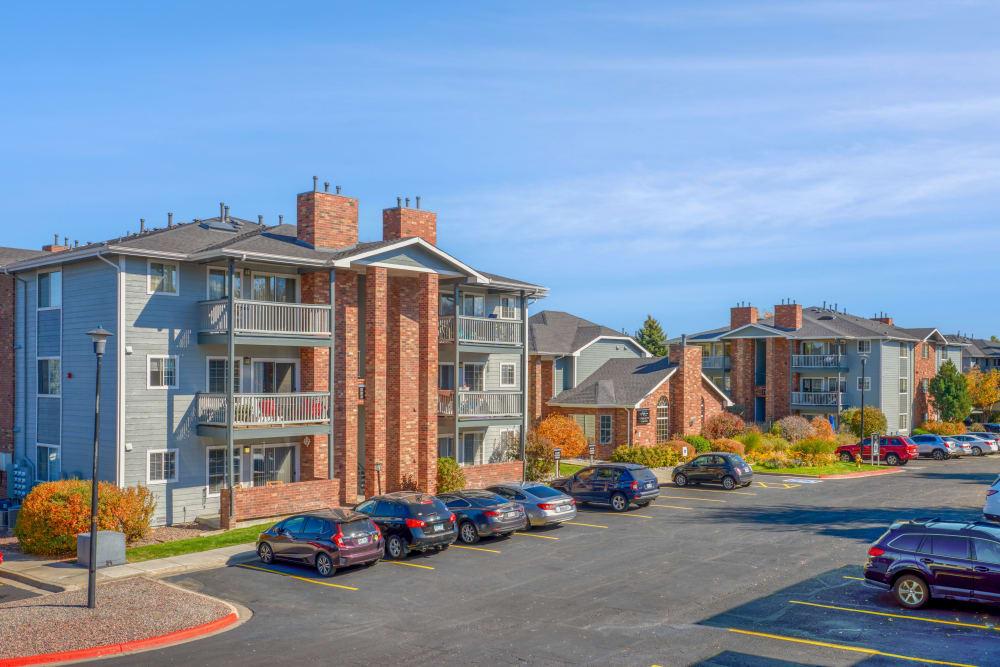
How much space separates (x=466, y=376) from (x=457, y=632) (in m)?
23.8

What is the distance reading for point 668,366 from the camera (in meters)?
48.1

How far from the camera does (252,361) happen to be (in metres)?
30.1

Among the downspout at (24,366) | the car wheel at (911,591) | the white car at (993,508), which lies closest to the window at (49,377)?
the downspout at (24,366)

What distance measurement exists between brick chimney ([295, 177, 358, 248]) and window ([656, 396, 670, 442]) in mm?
21936

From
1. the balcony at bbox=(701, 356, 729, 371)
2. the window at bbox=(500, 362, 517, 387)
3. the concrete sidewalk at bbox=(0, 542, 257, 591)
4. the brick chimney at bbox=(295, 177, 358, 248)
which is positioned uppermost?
the brick chimney at bbox=(295, 177, 358, 248)

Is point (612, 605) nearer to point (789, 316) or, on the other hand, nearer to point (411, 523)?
point (411, 523)

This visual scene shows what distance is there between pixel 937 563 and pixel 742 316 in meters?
46.9

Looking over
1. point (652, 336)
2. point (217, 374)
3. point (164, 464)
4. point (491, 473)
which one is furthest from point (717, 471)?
point (652, 336)

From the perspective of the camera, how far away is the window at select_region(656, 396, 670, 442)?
1852 inches

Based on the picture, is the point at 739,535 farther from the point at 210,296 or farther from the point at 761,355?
the point at 761,355

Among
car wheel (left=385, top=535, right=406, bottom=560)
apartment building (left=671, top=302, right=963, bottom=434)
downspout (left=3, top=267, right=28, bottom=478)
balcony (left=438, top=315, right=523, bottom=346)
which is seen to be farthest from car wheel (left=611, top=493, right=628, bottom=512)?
apartment building (left=671, top=302, right=963, bottom=434)

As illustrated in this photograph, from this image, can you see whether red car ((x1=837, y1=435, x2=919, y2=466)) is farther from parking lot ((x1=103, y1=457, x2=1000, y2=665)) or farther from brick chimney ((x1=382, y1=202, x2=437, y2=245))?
brick chimney ((x1=382, y1=202, x2=437, y2=245))

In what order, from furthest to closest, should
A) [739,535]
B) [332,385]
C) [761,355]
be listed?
[761,355] → [332,385] → [739,535]

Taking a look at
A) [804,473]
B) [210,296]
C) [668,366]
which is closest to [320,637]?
[210,296]
